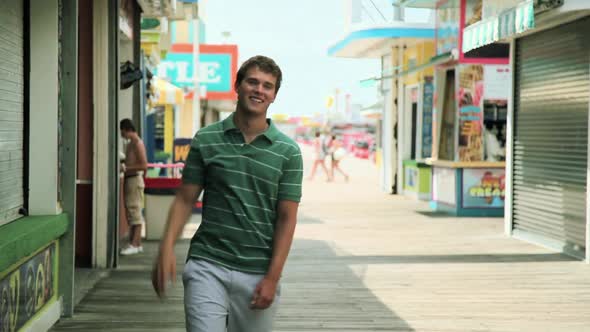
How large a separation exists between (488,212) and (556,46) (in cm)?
564

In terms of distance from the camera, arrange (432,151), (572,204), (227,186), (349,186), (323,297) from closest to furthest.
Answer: (227,186) < (323,297) < (572,204) < (432,151) < (349,186)

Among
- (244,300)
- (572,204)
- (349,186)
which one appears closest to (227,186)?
(244,300)

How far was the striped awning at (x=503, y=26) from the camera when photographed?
11338 mm

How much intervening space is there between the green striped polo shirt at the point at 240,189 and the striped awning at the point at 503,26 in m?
8.07

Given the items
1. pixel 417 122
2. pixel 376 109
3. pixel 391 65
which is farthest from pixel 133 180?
pixel 376 109

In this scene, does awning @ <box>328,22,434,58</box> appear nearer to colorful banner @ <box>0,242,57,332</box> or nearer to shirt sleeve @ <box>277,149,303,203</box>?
colorful banner @ <box>0,242,57,332</box>

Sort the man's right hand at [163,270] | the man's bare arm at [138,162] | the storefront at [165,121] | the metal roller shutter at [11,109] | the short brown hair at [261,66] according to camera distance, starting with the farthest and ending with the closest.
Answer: the storefront at [165,121]
the man's bare arm at [138,162]
the metal roller shutter at [11,109]
the short brown hair at [261,66]
the man's right hand at [163,270]

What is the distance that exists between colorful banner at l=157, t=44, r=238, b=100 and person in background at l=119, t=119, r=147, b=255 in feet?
61.9

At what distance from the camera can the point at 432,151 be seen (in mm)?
20609

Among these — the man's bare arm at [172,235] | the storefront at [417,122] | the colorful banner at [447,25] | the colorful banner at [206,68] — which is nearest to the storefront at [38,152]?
the man's bare arm at [172,235]

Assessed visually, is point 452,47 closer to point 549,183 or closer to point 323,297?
point 549,183

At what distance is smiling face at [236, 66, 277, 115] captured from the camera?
3.73 m

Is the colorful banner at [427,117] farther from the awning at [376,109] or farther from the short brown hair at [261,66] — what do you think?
the short brown hair at [261,66]

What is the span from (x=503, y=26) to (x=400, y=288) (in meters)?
4.39
